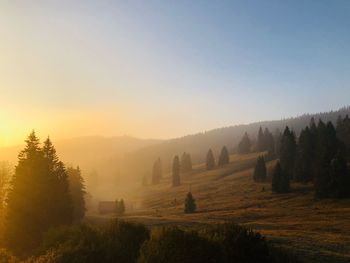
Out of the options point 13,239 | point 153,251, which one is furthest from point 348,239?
point 13,239

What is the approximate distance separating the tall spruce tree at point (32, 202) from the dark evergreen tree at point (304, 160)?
81.0 m

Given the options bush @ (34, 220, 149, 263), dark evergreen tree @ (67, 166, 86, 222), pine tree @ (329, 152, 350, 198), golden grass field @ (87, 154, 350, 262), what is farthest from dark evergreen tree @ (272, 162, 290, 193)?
bush @ (34, 220, 149, 263)

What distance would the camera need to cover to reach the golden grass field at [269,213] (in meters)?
38.8

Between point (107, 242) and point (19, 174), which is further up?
→ point (19, 174)

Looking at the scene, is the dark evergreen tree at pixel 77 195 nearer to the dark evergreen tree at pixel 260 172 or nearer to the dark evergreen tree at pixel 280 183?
the dark evergreen tree at pixel 280 183

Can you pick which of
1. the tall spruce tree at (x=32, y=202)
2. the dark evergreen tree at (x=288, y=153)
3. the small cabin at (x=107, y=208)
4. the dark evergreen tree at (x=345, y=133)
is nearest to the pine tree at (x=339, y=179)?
the dark evergreen tree at (x=288, y=153)

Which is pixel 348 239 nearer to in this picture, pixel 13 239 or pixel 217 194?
pixel 13 239

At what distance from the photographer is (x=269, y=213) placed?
77.2 m

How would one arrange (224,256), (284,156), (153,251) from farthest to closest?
1. (284,156)
2. (224,256)
3. (153,251)

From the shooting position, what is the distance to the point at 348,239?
43.5 metres

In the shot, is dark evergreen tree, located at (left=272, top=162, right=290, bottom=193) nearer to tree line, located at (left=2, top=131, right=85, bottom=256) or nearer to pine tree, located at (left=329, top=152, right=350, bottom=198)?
pine tree, located at (left=329, top=152, right=350, bottom=198)

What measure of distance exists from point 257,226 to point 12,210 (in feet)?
108

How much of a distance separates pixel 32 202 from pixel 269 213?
49.0 meters

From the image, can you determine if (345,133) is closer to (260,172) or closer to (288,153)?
(288,153)
